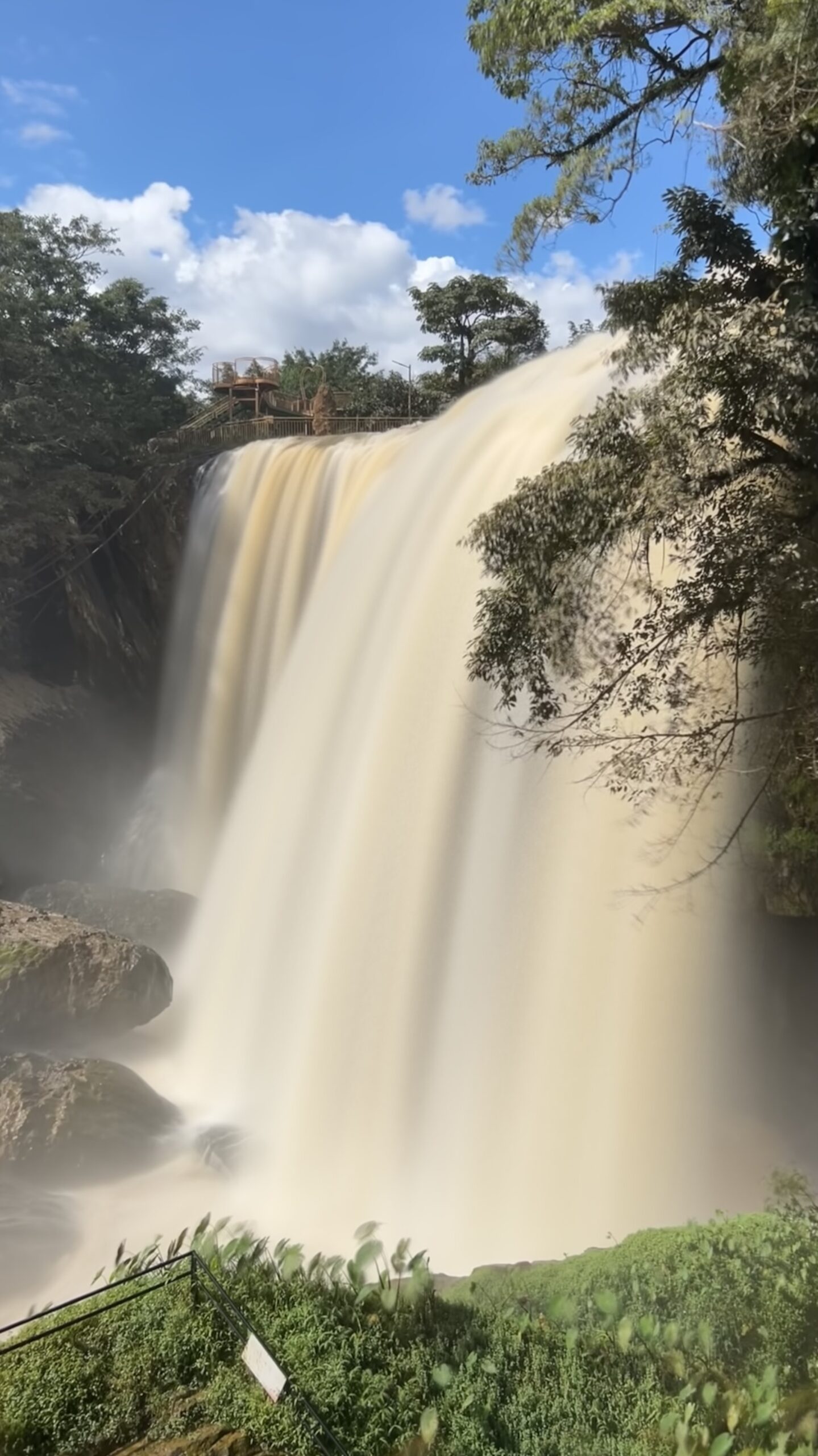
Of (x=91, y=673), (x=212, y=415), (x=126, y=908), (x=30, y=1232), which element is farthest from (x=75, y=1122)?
(x=212, y=415)

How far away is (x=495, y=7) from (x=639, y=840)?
6.04 m

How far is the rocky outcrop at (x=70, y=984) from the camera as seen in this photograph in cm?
816

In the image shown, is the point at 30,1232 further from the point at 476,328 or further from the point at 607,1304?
the point at 476,328

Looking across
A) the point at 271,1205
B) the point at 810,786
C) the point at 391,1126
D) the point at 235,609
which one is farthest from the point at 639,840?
the point at 235,609

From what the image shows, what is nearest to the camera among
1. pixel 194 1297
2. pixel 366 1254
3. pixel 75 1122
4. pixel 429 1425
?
pixel 429 1425

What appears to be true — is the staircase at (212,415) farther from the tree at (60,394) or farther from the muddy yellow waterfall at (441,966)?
the muddy yellow waterfall at (441,966)

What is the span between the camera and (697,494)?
4824mm

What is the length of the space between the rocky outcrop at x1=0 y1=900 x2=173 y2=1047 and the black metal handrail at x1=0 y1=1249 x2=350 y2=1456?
487cm

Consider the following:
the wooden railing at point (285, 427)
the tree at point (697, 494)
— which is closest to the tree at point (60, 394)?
the wooden railing at point (285, 427)

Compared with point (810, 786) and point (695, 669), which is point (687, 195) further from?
point (810, 786)

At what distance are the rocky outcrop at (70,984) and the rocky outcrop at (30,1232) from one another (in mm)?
1717

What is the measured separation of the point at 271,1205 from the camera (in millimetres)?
6633

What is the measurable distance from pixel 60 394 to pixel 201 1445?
565 inches

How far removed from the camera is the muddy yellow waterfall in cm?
611
